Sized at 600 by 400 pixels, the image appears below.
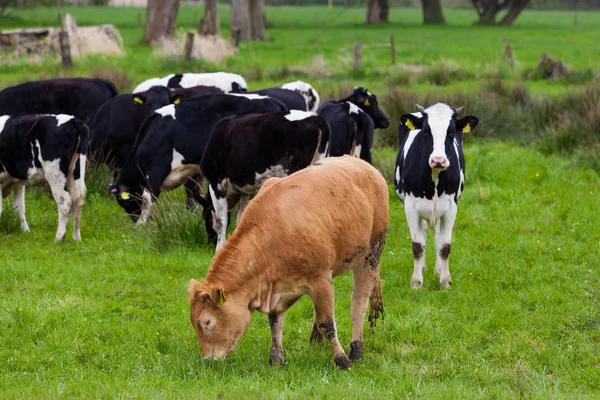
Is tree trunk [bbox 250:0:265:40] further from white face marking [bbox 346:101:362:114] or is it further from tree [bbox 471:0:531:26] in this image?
white face marking [bbox 346:101:362:114]

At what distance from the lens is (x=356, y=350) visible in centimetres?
695

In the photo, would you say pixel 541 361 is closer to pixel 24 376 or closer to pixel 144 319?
pixel 144 319

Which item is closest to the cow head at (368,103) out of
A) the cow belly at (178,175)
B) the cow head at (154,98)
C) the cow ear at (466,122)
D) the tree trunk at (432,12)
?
the cow head at (154,98)

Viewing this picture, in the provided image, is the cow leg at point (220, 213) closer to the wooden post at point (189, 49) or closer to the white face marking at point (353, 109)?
the white face marking at point (353, 109)

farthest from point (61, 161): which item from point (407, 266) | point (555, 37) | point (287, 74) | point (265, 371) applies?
point (555, 37)

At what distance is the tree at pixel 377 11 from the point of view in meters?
56.4

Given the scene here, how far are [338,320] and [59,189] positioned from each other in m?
4.37

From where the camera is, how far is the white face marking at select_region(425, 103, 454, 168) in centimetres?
863

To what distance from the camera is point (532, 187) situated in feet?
43.1

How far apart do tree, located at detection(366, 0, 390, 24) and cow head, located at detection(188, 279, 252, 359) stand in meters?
52.0

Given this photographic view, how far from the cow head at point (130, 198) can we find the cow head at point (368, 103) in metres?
3.59

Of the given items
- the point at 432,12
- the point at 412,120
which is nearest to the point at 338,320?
the point at 412,120

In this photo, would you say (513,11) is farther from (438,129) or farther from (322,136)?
(438,129)

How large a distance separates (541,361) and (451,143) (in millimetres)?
2672
